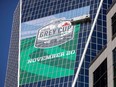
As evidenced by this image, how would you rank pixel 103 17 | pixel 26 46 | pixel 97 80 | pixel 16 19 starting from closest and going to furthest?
1. pixel 97 80
2. pixel 103 17
3. pixel 26 46
4. pixel 16 19

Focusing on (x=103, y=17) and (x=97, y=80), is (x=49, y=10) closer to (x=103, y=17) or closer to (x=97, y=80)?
(x=103, y=17)

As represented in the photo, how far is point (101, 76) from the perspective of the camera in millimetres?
48375

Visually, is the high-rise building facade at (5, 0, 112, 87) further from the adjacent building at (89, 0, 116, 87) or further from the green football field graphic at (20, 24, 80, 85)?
the adjacent building at (89, 0, 116, 87)

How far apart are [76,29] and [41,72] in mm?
12524

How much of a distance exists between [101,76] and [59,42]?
77.6m

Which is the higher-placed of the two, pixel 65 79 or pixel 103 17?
pixel 103 17

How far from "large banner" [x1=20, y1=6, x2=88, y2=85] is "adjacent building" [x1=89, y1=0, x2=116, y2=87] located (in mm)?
64326

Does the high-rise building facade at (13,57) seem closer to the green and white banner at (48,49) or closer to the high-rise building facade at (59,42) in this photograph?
the high-rise building facade at (59,42)

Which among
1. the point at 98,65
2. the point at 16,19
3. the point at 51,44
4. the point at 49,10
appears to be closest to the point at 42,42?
the point at 51,44

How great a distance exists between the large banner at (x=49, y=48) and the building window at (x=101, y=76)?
64442mm

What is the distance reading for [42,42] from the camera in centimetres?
12962

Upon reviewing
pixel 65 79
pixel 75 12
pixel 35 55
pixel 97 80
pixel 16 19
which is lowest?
pixel 97 80

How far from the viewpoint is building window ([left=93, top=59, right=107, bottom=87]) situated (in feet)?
156

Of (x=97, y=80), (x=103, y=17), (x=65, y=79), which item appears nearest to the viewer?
(x=97, y=80)
